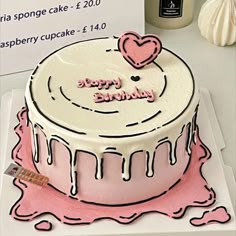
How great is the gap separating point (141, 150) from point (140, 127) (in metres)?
0.02

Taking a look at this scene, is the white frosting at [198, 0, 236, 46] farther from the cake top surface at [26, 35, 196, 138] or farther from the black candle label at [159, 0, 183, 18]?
the cake top surface at [26, 35, 196, 138]

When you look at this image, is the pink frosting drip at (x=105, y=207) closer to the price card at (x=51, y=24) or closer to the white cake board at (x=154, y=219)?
the white cake board at (x=154, y=219)

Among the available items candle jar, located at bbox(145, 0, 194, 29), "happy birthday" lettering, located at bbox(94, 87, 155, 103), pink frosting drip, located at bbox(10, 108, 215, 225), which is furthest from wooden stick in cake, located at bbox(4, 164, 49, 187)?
candle jar, located at bbox(145, 0, 194, 29)

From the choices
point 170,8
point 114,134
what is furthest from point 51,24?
point 114,134

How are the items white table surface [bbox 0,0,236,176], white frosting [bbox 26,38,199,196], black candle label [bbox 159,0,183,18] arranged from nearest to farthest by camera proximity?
white frosting [bbox 26,38,199,196] → white table surface [bbox 0,0,236,176] → black candle label [bbox 159,0,183,18]

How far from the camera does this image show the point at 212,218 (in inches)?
31.4

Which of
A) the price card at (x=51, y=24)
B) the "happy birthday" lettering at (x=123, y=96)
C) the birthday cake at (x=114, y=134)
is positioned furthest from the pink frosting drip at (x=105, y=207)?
the price card at (x=51, y=24)

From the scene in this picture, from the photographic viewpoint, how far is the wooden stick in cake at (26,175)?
83 cm

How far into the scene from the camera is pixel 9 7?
3.18 feet

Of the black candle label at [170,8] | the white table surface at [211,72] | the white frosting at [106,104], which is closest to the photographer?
the white frosting at [106,104]

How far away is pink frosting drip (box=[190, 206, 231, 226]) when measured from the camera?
2.61ft

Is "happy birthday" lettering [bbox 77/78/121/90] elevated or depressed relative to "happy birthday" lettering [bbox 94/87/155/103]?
elevated

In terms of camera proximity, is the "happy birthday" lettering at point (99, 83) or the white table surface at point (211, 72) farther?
the white table surface at point (211, 72)

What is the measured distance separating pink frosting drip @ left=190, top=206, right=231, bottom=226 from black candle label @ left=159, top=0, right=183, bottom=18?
0.37 metres
